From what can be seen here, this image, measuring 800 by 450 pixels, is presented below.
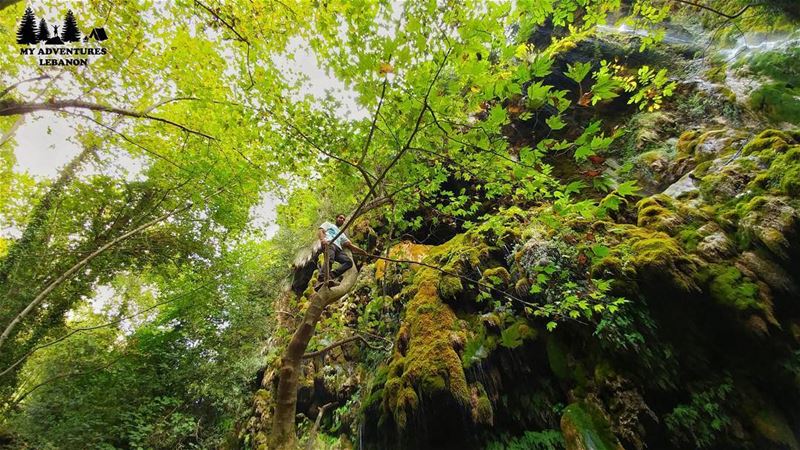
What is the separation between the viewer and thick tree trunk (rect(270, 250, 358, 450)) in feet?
10.0

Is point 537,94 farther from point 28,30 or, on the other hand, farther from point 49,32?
point 28,30

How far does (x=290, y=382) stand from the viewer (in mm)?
3209

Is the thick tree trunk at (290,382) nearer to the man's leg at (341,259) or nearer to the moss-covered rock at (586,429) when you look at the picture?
the man's leg at (341,259)

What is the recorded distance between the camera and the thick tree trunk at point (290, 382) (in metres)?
3.06

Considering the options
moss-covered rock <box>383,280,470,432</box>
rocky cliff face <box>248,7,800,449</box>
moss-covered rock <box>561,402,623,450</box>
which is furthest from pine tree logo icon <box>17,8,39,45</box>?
moss-covered rock <box>561,402,623,450</box>

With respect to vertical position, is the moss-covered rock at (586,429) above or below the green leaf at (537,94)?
below

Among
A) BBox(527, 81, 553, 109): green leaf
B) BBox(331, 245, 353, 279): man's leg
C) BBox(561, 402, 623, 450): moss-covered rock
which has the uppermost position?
BBox(331, 245, 353, 279): man's leg

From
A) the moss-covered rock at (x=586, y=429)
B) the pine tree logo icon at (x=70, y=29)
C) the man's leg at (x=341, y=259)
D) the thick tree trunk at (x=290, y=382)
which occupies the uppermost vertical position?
the pine tree logo icon at (x=70, y=29)

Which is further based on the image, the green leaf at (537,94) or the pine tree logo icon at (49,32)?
the pine tree logo icon at (49,32)

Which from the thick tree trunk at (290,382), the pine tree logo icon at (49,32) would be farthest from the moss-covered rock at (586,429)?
the pine tree logo icon at (49,32)

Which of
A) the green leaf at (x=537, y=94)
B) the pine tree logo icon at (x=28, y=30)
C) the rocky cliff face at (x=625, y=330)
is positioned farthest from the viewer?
the pine tree logo icon at (x=28, y=30)

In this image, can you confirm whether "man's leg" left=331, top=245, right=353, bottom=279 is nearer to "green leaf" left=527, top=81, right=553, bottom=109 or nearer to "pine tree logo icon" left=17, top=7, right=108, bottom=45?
"green leaf" left=527, top=81, right=553, bottom=109

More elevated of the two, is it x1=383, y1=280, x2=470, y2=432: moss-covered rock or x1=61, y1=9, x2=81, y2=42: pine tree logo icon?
x1=61, y1=9, x2=81, y2=42: pine tree logo icon

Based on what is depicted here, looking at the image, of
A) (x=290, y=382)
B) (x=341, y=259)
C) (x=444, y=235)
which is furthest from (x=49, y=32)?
(x=444, y=235)
